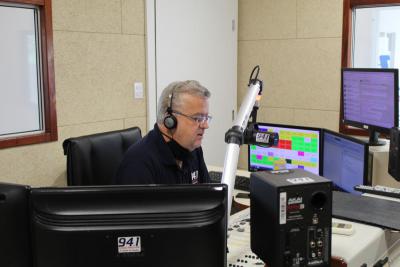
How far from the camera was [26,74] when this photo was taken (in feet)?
9.16

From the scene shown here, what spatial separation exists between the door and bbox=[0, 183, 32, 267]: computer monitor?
8.47ft

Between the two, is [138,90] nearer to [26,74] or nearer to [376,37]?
[26,74]

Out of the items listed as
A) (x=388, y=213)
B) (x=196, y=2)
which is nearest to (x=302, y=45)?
(x=196, y=2)

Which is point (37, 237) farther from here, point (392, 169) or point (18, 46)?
point (18, 46)

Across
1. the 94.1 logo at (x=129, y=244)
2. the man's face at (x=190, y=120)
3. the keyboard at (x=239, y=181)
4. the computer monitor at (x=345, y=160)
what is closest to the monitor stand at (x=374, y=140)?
the computer monitor at (x=345, y=160)

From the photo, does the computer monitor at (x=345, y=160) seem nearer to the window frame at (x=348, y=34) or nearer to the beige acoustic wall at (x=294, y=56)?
the window frame at (x=348, y=34)

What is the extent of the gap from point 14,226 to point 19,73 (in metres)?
1.93

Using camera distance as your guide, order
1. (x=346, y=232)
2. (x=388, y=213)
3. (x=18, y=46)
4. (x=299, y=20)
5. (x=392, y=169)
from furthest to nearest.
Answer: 1. (x=299, y=20)
2. (x=18, y=46)
3. (x=392, y=169)
4. (x=388, y=213)
5. (x=346, y=232)

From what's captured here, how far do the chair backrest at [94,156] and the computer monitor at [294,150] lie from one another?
0.75 metres

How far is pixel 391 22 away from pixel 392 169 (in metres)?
2.12

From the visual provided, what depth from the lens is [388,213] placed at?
161 cm

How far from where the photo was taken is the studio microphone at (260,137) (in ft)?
4.67

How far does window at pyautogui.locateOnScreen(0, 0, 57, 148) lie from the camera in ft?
8.77

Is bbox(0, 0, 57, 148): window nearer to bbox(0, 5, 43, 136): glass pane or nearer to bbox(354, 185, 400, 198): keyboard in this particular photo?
bbox(0, 5, 43, 136): glass pane
